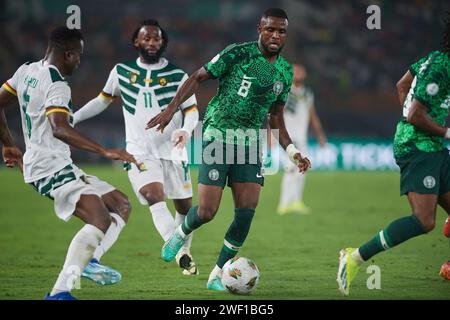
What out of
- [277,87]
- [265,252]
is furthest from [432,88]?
[265,252]

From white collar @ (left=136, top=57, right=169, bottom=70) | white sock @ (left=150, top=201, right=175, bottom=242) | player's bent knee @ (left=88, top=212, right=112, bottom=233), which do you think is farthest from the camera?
white collar @ (left=136, top=57, right=169, bottom=70)

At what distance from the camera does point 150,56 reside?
8.81m

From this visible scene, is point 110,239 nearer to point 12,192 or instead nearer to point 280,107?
Answer: point 280,107

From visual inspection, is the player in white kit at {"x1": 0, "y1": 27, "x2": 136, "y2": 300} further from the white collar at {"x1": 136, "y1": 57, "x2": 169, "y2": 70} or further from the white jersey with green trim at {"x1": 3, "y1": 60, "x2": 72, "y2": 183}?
the white collar at {"x1": 136, "y1": 57, "x2": 169, "y2": 70}

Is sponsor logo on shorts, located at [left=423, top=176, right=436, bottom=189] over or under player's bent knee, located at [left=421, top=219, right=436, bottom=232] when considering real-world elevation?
over

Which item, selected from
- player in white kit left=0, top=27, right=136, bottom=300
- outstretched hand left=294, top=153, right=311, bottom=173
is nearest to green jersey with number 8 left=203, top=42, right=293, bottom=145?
outstretched hand left=294, top=153, right=311, bottom=173

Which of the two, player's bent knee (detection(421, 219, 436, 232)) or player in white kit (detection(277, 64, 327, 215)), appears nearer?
player's bent knee (detection(421, 219, 436, 232))

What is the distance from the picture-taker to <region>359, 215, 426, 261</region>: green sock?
6996 millimetres

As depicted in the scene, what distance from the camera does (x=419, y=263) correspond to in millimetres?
9188

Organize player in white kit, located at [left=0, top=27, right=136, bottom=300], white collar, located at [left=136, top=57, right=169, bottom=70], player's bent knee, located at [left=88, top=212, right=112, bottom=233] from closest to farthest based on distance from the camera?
player in white kit, located at [left=0, top=27, right=136, bottom=300] < player's bent knee, located at [left=88, top=212, right=112, bottom=233] < white collar, located at [left=136, top=57, right=169, bottom=70]

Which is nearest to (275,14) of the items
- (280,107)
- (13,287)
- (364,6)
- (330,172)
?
(280,107)

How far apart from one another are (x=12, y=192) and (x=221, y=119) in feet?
36.2

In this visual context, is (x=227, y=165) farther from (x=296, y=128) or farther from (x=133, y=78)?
(x=296, y=128)

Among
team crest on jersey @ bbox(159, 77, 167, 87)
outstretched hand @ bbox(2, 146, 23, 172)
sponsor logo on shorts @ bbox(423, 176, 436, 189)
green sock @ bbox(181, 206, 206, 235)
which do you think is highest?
team crest on jersey @ bbox(159, 77, 167, 87)
